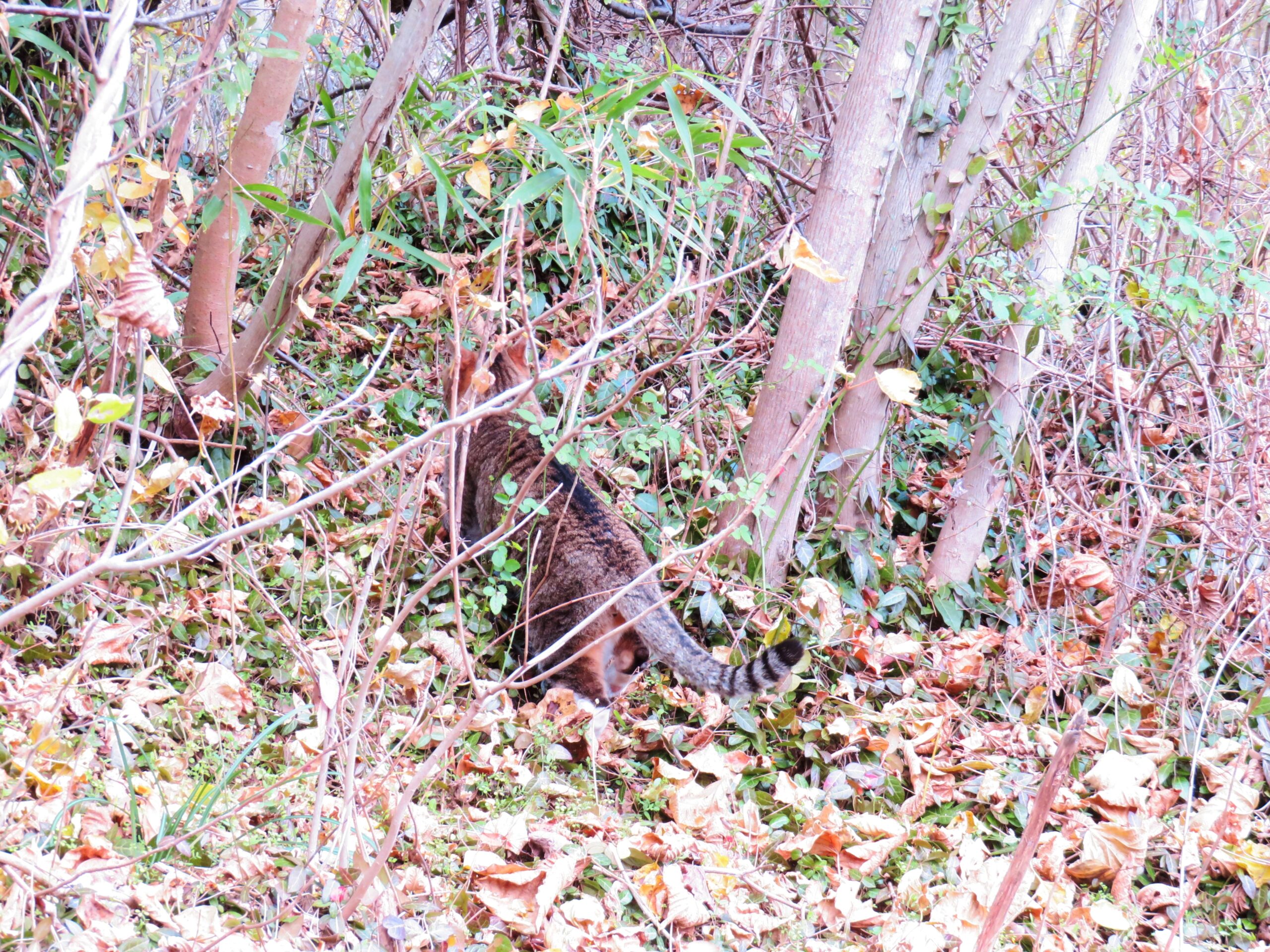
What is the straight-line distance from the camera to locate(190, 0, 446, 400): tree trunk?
11.2 ft

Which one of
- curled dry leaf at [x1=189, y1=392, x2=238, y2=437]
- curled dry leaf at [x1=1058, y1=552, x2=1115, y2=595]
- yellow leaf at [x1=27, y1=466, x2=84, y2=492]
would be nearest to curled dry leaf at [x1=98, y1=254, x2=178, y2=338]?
yellow leaf at [x1=27, y1=466, x2=84, y2=492]

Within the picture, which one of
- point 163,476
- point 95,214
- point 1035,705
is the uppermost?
point 95,214

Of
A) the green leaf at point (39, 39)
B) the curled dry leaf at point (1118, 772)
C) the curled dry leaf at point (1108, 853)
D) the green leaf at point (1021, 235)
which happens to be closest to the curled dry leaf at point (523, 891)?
the curled dry leaf at point (1108, 853)

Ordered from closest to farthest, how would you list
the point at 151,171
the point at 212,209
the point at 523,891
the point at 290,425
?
the point at 151,171
the point at 523,891
the point at 212,209
the point at 290,425

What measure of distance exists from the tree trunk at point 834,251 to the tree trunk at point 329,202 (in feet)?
5.12

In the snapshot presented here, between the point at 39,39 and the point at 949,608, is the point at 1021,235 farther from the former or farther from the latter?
the point at 39,39

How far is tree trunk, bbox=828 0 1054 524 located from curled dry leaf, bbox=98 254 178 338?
274 cm

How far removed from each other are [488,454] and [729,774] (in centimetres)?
187

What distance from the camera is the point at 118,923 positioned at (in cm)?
212

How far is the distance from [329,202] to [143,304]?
183 centimetres

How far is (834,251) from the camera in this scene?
392 centimetres

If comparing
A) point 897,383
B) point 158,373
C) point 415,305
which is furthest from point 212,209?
point 897,383

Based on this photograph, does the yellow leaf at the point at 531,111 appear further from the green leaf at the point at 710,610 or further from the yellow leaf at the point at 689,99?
the green leaf at the point at 710,610

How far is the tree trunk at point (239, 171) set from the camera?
349cm
